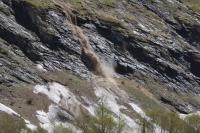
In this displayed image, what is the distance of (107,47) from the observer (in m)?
155

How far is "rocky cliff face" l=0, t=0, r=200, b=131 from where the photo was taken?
13075 cm

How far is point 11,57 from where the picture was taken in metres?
131

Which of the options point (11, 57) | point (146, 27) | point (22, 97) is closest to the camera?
point (22, 97)

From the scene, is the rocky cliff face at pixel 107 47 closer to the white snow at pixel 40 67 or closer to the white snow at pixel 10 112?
the white snow at pixel 40 67

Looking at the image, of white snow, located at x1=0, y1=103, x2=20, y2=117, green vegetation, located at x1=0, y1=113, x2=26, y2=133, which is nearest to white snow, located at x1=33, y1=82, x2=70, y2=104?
white snow, located at x1=0, y1=103, x2=20, y2=117

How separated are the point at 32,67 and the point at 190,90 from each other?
46.8 m

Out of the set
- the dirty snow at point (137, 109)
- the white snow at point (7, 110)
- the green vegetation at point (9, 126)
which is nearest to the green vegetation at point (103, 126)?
the green vegetation at point (9, 126)

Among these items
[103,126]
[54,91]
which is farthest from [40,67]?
[103,126]

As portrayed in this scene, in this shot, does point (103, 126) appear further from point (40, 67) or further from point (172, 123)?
point (40, 67)

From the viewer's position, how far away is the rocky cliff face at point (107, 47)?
131 metres

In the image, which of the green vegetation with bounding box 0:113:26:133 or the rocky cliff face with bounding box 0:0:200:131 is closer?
the green vegetation with bounding box 0:113:26:133

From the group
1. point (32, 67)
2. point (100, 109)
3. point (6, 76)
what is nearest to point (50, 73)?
point (32, 67)

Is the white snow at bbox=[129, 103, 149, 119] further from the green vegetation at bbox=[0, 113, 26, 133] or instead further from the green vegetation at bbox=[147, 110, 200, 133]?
the green vegetation at bbox=[0, 113, 26, 133]

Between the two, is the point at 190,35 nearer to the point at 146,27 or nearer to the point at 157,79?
the point at 146,27
